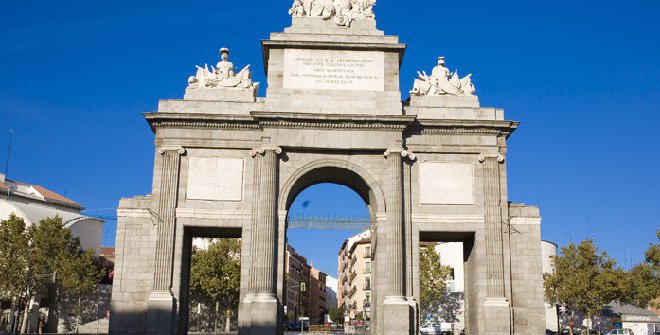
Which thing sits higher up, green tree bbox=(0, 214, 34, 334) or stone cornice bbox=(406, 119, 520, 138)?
stone cornice bbox=(406, 119, 520, 138)

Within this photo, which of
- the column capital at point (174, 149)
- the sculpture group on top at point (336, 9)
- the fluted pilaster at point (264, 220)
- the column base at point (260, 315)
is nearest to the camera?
the column base at point (260, 315)

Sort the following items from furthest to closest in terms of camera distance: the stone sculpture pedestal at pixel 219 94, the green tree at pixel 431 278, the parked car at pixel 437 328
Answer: the green tree at pixel 431 278 → the parked car at pixel 437 328 → the stone sculpture pedestal at pixel 219 94

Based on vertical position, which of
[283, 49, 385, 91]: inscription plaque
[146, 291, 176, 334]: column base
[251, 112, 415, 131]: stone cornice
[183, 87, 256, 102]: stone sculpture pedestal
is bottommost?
[146, 291, 176, 334]: column base

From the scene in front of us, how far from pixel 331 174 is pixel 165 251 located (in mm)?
9107

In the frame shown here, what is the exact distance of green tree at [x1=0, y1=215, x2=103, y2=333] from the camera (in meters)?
53.5

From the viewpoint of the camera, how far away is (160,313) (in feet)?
105

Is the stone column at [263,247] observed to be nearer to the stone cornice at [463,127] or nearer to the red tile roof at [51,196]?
the stone cornice at [463,127]

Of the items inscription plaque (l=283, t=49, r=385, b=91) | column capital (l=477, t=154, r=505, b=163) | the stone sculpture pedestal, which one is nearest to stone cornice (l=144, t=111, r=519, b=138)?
column capital (l=477, t=154, r=505, b=163)

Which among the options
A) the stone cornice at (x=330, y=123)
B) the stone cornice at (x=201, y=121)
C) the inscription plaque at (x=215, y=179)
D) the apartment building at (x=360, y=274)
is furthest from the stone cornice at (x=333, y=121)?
the apartment building at (x=360, y=274)

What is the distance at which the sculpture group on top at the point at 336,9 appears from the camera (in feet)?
119

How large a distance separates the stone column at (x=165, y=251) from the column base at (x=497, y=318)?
573 inches

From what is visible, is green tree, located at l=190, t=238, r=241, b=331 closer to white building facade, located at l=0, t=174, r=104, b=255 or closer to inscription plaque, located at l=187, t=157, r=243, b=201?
white building facade, located at l=0, t=174, r=104, b=255

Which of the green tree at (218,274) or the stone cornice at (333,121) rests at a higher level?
the stone cornice at (333,121)

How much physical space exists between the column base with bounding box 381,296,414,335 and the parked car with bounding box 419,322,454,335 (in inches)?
1090
